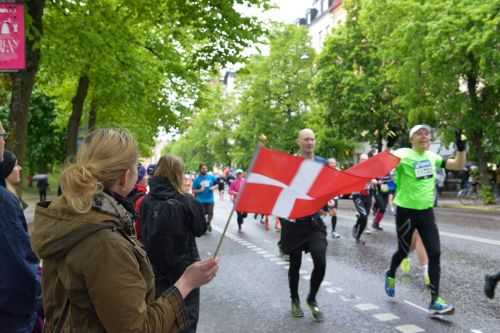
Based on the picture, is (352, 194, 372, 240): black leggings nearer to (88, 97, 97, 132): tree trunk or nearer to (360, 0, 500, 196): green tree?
(360, 0, 500, 196): green tree

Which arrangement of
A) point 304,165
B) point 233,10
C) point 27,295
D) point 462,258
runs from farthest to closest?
point 233,10 < point 462,258 < point 304,165 < point 27,295

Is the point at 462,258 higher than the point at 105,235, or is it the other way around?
the point at 105,235

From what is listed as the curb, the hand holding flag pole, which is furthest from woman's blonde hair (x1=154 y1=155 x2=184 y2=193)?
the curb

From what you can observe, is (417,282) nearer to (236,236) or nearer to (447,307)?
(447,307)

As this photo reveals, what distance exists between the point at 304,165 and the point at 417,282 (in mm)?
4884

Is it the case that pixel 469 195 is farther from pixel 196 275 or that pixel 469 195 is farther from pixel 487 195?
pixel 196 275

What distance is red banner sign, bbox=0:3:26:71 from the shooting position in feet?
24.7

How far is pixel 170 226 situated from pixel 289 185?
1.20m

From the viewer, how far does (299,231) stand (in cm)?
583

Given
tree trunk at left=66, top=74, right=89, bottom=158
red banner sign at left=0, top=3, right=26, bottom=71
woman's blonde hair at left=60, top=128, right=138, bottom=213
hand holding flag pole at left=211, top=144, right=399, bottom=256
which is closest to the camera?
woman's blonde hair at left=60, top=128, right=138, bottom=213

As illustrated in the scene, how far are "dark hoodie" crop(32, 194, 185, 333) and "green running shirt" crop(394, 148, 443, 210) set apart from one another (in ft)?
14.9

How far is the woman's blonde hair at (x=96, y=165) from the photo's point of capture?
6.30 ft

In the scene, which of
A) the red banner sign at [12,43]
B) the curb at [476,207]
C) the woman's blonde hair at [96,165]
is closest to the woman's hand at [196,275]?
the woman's blonde hair at [96,165]

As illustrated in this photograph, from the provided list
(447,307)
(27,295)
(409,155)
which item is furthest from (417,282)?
(27,295)
